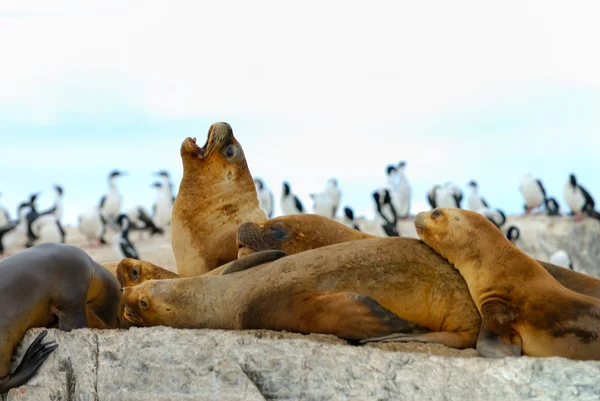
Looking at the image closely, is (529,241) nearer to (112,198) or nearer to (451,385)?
(112,198)

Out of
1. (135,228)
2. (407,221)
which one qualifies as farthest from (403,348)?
(135,228)

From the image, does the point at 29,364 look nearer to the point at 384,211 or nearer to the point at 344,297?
the point at 344,297

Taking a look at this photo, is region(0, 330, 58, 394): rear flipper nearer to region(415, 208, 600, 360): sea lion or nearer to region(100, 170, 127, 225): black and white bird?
region(415, 208, 600, 360): sea lion

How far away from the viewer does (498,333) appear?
17.1 ft

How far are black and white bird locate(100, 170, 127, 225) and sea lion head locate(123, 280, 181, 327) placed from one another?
28.0 m

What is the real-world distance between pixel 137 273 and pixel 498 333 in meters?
2.59

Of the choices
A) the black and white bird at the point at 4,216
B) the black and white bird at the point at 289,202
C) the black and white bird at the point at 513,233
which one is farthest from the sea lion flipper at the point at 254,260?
the black and white bird at the point at 4,216

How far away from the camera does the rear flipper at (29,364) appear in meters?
5.61

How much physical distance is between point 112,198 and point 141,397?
3048cm

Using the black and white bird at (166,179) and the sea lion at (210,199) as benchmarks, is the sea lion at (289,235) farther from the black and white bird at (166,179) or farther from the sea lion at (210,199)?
the black and white bird at (166,179)

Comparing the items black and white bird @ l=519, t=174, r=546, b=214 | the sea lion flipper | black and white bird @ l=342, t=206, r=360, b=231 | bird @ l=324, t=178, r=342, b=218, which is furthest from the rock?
bird @ l=324, t=178, r=342, b=218

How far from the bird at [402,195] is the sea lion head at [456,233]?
26.0 meters

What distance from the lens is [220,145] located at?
281 inches

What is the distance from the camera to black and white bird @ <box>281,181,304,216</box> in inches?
1287
